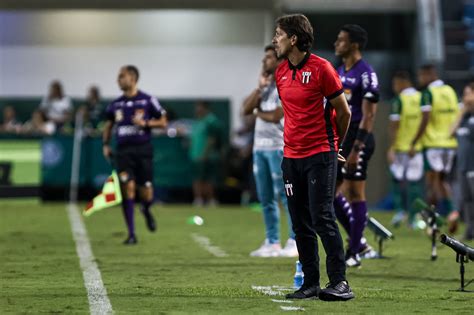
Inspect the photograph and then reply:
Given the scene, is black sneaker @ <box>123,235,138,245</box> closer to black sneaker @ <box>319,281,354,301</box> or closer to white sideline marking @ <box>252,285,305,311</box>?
white sideline marking @ <box>252,285,305,311</box>

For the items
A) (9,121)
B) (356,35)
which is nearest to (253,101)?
(356,35)

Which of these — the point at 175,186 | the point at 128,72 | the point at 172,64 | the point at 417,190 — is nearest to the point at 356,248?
the point at 128,72

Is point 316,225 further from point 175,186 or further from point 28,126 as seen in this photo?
point 28,126

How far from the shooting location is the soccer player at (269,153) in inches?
497

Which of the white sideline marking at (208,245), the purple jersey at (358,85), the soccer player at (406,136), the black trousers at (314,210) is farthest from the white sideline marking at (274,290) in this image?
the soccer player at (406,136)

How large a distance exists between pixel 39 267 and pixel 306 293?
3.57 metres

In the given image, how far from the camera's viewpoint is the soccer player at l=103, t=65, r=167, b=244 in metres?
14.7

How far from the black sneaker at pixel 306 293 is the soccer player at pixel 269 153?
12.3 feet

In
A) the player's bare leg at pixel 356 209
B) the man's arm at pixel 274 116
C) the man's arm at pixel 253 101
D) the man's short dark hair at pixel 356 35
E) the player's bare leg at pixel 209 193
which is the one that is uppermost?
the man's short dark hair at pixel 356 35

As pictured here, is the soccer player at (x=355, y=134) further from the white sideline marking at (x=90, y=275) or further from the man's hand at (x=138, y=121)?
the man's hand at (x=138, y=121)

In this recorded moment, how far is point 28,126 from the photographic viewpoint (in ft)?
83.8

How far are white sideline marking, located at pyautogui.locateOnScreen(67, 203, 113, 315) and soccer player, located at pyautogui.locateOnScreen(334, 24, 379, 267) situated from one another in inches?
98.2

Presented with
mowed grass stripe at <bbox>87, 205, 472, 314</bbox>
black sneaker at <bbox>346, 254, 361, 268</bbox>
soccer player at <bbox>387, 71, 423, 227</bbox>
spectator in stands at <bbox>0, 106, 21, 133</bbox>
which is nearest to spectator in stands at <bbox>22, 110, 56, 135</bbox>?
spectator in stands at <bbox>0, 106, 21, 133</bbox>

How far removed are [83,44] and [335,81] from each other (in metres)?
20.0
